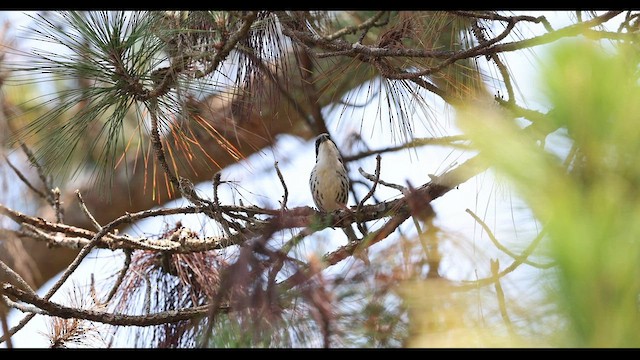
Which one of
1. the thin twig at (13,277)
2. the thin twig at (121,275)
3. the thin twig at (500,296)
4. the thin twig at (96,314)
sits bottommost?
the thin twig at (500,296)

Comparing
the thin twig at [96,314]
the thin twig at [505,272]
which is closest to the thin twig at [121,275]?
the thin twig at [96,314]

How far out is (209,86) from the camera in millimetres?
2359

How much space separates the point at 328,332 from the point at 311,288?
83 millimetres

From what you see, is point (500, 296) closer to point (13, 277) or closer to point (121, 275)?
point (13, 277)

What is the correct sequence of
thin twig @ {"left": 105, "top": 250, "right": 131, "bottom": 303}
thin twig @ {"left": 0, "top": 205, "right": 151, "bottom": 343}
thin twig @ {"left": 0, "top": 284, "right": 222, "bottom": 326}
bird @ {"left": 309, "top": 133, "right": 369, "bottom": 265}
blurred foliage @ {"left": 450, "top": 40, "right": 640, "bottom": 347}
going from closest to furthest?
1. blurred foliage @ {"left": 450, "top": 40, "right": 640, "bottom": 347}
2. thin twig @ {"left": 0, "top": 284, "right": 222, "bottom": 326}
3. thin twig @ {"left": 0, "top": 205, "right": 151, "bottom": 343}
4. thin twig @ {"left": 105, "top": 250, "right": 131, "bottom": 303}
5. bird @ {"left": 309, "top": 133, "right": 369, "bottom": 265}

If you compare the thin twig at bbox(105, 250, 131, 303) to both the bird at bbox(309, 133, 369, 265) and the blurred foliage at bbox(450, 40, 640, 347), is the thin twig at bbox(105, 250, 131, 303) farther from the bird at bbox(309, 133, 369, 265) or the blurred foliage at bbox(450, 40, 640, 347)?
the blurred foliage at bbox(450, 40, 640, 347)

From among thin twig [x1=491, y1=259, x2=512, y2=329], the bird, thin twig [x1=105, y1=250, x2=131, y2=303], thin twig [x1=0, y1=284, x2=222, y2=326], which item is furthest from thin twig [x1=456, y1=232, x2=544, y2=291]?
the bird

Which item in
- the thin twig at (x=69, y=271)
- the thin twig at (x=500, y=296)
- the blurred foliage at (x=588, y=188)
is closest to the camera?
the blurred foliage at (x=588, y=188)

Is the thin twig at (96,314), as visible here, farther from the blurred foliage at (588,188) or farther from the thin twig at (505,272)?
the blurred foliage at (588,188)

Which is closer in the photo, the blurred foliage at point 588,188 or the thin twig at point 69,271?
the blurred foliage at point 588,188

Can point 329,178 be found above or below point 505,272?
above

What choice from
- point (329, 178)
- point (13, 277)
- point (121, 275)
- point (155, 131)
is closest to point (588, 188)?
point (155, 131)

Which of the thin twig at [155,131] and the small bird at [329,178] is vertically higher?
the small bird at [329,178]

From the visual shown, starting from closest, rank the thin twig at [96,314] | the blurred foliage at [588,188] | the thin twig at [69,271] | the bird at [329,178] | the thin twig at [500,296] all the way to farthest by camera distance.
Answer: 1. the blurred foliage at [588,188]
2. the thin twig at [500,296]
3. the thin twig at [96,314]
4. the thin twig at [69,271]
5. the bird at [329,178]
